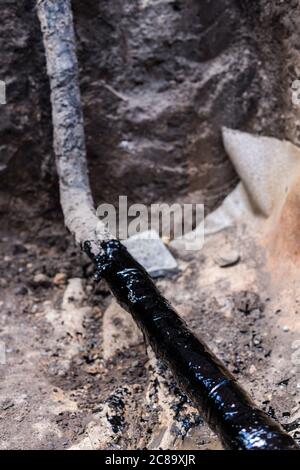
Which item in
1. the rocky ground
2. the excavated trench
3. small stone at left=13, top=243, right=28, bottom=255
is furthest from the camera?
small stone at left=13, top=243, right=28, bottom=255

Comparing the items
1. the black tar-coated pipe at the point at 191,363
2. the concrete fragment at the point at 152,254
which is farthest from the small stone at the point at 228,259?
the black tar-coated pipe at the point at 191,363

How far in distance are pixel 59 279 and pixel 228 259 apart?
1.93 ft

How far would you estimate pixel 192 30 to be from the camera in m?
2.09

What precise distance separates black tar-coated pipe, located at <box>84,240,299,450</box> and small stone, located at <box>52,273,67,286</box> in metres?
0.35

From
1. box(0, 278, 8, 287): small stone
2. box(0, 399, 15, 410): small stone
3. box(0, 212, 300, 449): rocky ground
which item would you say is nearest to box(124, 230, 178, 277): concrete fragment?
box(0, 212, 300, 449): rocky ground

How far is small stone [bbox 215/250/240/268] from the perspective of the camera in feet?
6.83

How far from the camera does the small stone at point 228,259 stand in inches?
82.0

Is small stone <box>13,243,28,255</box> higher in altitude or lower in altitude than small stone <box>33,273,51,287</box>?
higher

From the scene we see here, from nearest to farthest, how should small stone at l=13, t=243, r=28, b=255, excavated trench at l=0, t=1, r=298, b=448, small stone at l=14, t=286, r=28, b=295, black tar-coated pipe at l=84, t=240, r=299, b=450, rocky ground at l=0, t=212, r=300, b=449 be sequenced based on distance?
black tar-coated pipe at l=84, t=240, r=299, b=450, rocky ground at l=0, t=212, r=300, b=449, excavated trench at l=0, t=1, r=298, b=448, small stone at l=14, t=286, r=28, b=295, small stone at l=13, t=243, r=28, b=255

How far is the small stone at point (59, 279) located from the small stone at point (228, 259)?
0.53 metres

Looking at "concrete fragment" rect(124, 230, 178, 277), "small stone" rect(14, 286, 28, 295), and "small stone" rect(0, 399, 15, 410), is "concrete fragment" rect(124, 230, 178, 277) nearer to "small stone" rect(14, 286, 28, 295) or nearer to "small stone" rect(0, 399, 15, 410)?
"small stone" rect(14, 286, 28, 295)

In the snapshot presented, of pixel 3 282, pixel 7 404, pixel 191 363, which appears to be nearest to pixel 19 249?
pixel 3 282

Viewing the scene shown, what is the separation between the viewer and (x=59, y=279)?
214 centimetres

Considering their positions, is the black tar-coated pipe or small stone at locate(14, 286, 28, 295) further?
small stone at locate(14, 286, 28, 295)
